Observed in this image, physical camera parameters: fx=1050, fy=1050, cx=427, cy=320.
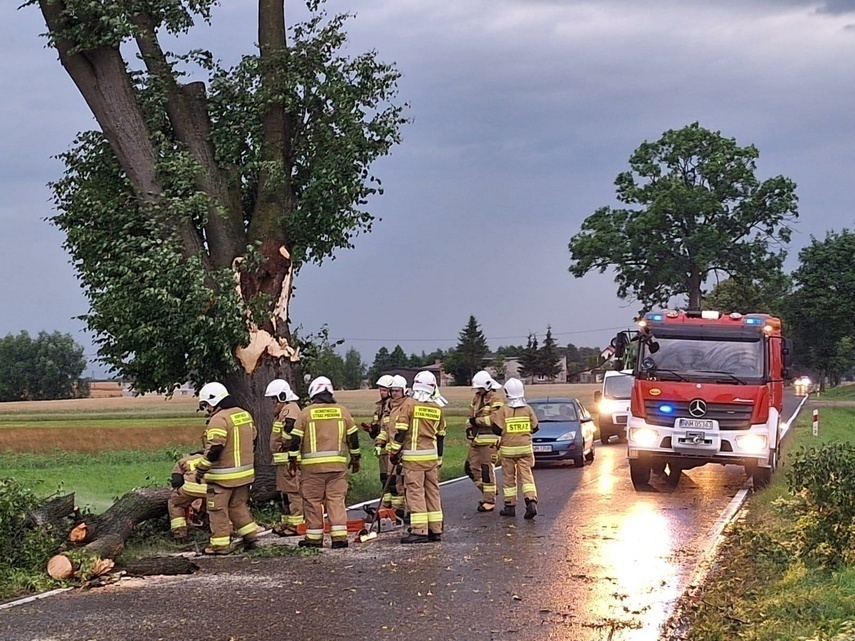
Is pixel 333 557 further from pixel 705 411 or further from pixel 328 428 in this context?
pixel 705 411

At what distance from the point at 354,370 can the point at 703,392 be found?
115 meters

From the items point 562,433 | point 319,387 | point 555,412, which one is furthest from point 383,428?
point 555,412

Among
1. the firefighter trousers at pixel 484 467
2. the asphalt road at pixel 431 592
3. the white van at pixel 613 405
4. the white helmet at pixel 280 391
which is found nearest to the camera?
the asphalt road at pixel 431 592

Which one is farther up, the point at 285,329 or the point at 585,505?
the point at 285,329

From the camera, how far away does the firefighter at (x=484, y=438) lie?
13.5m

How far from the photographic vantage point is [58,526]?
35.4 ft

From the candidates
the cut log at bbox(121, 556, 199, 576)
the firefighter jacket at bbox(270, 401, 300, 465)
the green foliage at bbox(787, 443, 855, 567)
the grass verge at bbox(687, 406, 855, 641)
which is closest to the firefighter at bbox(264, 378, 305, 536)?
the firefighter jacket at bbox(270, 401, 300, 465)

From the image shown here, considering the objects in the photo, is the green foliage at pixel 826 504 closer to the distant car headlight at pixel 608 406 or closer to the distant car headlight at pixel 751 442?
the distant car headlight at pixel 751 442

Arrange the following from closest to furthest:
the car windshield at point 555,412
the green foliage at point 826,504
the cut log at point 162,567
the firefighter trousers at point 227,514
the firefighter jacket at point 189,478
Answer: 1. the green foliage at point 826,504
2. the cut log at point 162,567
3. the firefighter trousers at point 227,514
4. the firefighter jacket at point 189,478
5. the car windshield at point 555,412

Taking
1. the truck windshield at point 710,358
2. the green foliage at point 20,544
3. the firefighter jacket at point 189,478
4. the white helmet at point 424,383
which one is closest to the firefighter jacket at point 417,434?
the white helmet at point 424,383

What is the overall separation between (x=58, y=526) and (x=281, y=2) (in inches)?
319

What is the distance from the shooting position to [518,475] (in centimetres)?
1348

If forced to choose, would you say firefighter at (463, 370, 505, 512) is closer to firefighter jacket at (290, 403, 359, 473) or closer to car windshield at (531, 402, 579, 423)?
firefighter jacket at (290, 403, 359, 473)

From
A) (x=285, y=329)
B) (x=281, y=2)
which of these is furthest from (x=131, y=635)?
(x=281, y=2)
